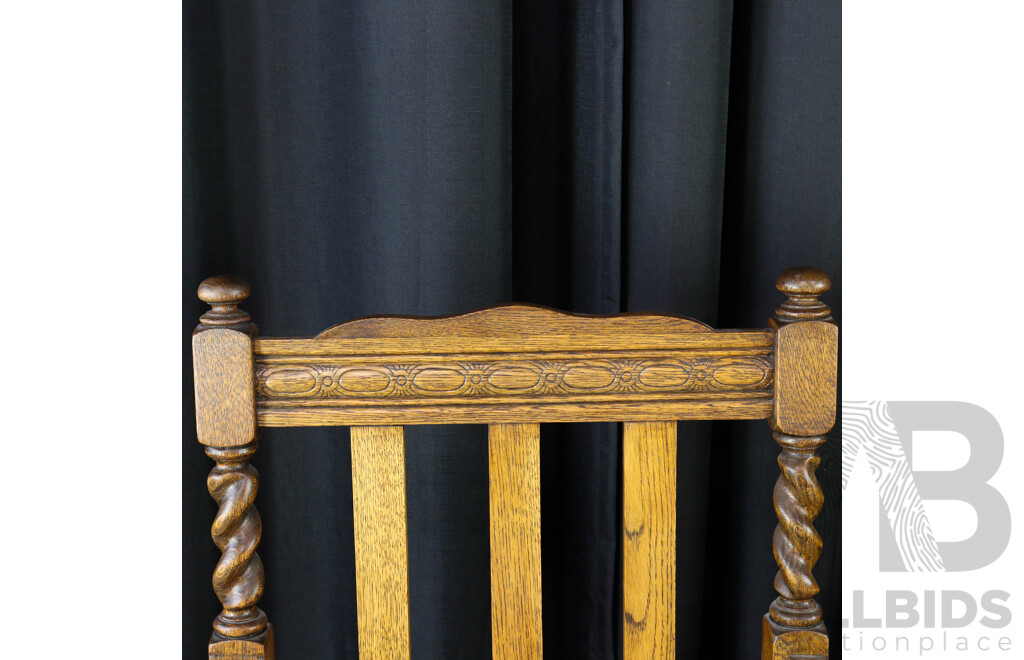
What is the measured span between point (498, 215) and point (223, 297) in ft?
0.98

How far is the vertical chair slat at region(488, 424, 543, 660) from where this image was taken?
0.78m

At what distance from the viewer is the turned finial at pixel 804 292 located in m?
0.75

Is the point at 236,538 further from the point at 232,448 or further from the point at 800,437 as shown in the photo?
the point at 800,437

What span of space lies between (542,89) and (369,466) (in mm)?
457

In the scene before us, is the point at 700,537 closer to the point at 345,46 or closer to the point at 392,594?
the point at 392,594

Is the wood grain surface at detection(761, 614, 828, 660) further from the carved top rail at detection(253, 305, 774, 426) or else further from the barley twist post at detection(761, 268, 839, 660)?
the carved top rail at detection(253, 305, 774, 426)

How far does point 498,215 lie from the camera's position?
91 cm

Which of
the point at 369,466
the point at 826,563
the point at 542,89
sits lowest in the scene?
the point at 826,563

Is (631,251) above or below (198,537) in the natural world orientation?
above

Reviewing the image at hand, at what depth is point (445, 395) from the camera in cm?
76

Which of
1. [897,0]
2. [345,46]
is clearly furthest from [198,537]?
[897,0]

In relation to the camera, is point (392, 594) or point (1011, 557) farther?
point (1011, 557)

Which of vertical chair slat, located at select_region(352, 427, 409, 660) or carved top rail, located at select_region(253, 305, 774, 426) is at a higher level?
carved top rail, located at select_region(253, 305, 774, 426)

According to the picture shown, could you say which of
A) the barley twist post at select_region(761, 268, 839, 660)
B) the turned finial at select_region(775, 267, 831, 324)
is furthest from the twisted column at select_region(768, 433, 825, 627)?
the turned finial at select_region(775, 267, 831, 324)
